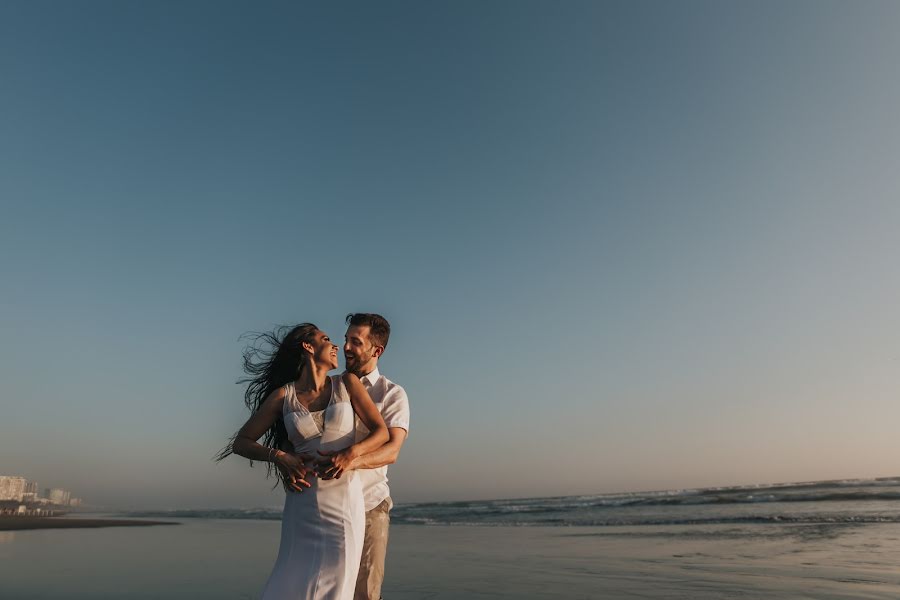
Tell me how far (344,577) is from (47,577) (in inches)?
272

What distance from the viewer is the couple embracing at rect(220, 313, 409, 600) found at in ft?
10.0

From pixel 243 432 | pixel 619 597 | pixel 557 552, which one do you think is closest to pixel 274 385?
pixel 243 432

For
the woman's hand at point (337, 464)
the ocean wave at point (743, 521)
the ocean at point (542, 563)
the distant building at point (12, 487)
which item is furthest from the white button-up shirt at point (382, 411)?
the distant building at point (12, 487)

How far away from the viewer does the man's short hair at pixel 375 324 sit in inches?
142

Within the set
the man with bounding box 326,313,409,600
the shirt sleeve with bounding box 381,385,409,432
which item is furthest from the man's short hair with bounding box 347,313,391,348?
the shirt sleeve with bounding box 381,385,409,432

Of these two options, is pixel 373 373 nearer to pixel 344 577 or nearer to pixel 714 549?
pixel 344 577

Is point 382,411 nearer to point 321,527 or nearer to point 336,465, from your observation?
point 336,465

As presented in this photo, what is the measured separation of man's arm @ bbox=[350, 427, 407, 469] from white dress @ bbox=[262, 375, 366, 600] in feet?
0.39

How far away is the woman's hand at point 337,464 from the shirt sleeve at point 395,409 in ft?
1.70

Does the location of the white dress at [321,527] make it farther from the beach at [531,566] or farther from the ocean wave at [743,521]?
the ocean wave at [743,521]

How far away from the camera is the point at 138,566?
8977 millimetres

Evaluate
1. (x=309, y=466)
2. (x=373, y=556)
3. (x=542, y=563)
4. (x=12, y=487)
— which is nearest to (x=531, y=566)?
(x=542, y=563)

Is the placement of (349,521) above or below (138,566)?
above

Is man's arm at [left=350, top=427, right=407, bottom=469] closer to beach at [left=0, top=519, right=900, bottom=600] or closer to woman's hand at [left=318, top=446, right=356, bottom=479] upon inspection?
woman's hand at [left=318, top=446, right=356, bottom=479]
